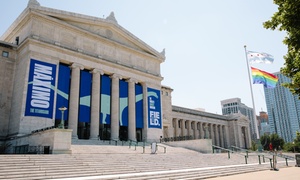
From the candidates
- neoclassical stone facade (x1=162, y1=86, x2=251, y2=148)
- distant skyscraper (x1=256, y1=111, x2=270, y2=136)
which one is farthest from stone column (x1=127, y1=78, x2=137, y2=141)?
distant skyscraper (x1=256, y1=111, x2=270, y2=136)

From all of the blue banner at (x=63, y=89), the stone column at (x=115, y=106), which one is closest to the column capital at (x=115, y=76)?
the stone column at (x=115, y=106)

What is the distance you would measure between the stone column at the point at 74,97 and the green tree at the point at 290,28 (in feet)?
80.9

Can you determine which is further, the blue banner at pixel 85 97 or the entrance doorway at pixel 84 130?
the entrance doorway at pixel 84 130

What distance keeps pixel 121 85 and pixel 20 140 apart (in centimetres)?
1698

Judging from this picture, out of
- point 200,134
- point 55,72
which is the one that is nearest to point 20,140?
point 55,72

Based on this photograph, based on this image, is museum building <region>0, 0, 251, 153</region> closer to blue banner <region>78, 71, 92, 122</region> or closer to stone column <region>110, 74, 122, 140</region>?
blue banner <region>78, 71, 92, 122</region>

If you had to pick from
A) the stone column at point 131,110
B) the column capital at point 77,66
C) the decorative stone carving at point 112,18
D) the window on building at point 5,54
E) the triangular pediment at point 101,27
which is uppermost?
the decorative stone carving at point 112,18

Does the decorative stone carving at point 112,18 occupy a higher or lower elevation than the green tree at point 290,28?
higher

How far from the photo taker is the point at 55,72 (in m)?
29.9

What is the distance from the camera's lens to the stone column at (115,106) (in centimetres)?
3472

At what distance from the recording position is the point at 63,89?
30.6 m

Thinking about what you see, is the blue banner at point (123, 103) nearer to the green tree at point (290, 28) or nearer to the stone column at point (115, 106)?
the stone column at point (115, 106)

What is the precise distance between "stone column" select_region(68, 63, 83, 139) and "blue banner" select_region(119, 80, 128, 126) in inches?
291

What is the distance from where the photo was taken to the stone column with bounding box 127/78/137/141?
3700 centimetres
